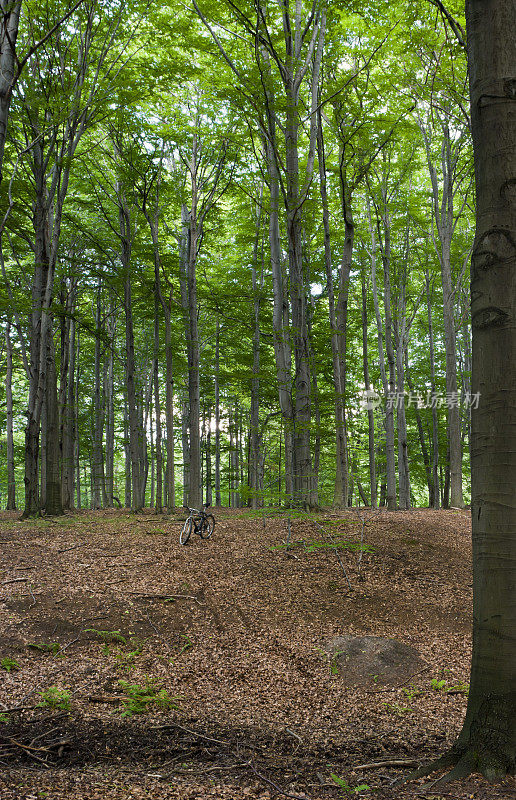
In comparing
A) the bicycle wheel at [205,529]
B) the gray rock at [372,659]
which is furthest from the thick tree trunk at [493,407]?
the bicycle wheel at [205,529]

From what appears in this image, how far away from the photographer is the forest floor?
2965 mm

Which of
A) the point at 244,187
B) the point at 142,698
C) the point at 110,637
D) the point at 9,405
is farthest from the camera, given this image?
the point at 9,405

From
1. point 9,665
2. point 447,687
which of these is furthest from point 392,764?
point 9,665

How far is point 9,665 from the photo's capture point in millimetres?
4543

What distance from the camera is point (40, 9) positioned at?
930cm

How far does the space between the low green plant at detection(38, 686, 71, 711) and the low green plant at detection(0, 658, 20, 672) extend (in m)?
0.53

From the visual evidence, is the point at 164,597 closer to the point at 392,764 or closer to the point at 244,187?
the point at 392,764

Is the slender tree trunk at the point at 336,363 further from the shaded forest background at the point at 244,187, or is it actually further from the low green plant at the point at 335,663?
the low green plant at the point at 335,663

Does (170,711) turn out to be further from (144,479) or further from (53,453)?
(144,479)

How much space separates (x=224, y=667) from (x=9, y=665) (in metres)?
1.96

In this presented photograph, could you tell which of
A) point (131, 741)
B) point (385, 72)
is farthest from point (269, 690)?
point (385, 72)

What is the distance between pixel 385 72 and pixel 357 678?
12.6m

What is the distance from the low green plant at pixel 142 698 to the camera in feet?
13.1

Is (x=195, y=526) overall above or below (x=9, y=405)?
below
